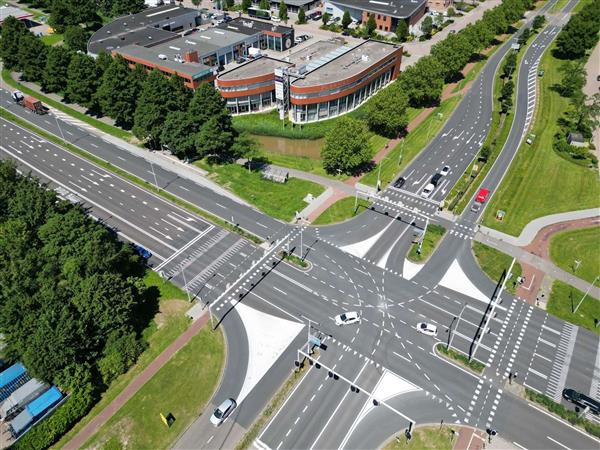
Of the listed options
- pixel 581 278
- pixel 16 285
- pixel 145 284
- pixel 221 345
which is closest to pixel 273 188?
pixel 145 284

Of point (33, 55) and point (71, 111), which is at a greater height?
point (33, 55)

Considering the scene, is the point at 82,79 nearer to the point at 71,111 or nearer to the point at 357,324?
the point at 71,111

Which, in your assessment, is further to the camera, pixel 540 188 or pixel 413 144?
pixel 413 144

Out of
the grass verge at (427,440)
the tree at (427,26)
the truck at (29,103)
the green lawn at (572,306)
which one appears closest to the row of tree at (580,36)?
the tree at (427,26)

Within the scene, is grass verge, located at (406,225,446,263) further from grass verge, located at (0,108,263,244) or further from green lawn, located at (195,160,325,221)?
grass verge, located at (0,108,263,244)

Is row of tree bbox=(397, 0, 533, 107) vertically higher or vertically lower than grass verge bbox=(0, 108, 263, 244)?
higher

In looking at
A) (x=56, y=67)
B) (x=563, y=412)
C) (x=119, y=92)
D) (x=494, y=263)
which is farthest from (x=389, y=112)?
(x=56, y=67)

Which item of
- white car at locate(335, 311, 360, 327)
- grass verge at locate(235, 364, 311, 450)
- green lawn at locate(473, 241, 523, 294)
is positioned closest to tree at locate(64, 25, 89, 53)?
white car at locate(335, 311, 360, 327)
